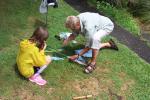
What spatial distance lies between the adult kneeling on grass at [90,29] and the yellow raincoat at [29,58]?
0.78 metres

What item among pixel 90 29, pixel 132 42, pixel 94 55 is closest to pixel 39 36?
pixel 90 29

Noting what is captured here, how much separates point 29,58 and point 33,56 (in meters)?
0.08

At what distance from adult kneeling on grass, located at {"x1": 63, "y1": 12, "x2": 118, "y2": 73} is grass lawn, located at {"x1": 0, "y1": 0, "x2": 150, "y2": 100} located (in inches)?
10.4

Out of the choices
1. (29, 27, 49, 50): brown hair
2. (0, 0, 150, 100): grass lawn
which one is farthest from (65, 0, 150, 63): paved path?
(29, 27, 49, 50): brown hair

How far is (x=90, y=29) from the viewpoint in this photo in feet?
21.8

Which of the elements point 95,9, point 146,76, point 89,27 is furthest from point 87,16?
point 95,9

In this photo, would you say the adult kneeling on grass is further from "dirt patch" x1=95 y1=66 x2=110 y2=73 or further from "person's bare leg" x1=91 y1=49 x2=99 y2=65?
"dirt patch" x1=95 y1=66 x2=110 y2=73

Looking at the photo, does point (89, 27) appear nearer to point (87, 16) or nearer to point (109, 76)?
point (87, 16)

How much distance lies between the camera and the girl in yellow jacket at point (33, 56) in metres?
6.18

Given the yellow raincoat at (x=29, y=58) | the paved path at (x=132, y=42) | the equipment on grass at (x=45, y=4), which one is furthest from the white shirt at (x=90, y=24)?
the equipment on grass at (x=45, y=4)

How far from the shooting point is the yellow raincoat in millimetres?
6168

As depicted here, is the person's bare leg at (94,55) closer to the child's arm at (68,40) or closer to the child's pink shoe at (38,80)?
the child's arm at (68,40)

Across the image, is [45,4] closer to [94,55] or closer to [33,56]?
[94,55]

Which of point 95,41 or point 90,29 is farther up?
point 90,29
